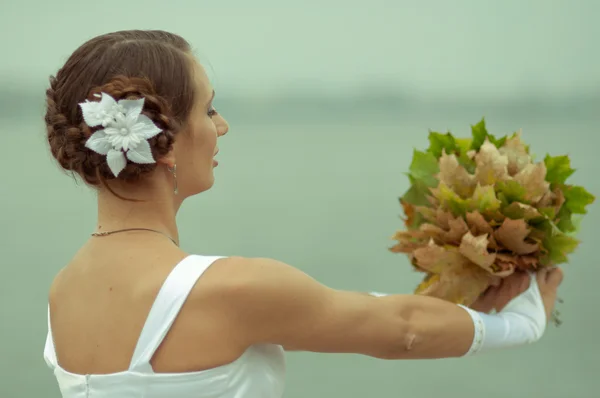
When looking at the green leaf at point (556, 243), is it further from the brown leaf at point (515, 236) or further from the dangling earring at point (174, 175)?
the dangling earring at point (174, 175)

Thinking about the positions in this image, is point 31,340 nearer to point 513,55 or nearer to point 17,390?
point 17,390

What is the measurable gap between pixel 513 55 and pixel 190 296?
4357 millimetres

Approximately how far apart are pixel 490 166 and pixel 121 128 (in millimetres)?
608

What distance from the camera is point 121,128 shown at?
4.40 feet

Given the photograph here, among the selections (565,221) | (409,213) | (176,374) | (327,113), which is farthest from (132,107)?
(327,113)

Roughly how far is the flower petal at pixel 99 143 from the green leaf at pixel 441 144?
1.85 ft

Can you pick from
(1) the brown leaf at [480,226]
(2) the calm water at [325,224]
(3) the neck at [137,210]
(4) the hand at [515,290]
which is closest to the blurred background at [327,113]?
(2) the calm water at [325,224]

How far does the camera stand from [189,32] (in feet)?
16.1

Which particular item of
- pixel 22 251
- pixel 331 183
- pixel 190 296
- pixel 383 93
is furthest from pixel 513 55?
pixel 190 296

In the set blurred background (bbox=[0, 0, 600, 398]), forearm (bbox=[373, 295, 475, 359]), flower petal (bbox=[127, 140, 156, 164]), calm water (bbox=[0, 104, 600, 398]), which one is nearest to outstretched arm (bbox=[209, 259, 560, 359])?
forearm (bbox=[373, 295, 475, 359])

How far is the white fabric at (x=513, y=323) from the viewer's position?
140 cm

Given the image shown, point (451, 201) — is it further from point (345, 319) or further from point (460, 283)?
point (345, 319)

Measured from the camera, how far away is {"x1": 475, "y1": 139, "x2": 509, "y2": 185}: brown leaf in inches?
57.0

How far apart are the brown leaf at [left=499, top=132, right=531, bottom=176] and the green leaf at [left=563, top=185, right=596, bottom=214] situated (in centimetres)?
8
